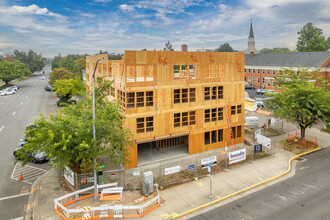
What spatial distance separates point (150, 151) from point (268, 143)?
12.9 metres

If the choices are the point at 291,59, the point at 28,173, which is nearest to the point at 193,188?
the point at 28,173

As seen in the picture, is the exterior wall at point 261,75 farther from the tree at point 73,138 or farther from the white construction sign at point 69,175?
the white construction sign at point 69,175

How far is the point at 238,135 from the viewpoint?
27641 millimetres

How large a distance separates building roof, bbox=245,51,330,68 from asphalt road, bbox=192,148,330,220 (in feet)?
157

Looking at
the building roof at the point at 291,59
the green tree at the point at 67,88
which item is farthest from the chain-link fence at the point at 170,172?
the building roof at the point at 291,59

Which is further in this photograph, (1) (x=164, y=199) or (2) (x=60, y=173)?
(2) (x=60, y=173)

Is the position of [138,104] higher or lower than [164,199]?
higher

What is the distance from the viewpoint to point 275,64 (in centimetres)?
6838

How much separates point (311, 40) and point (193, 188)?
291 ft

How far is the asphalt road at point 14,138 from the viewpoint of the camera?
1695 cm

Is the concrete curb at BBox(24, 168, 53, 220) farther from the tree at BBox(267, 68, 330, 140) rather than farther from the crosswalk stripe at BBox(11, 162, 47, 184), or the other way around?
the tree at BBox(267, 68, 330, 140)

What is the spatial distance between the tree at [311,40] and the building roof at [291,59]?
922 inches

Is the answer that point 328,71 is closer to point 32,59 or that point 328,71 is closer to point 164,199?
point 164,199

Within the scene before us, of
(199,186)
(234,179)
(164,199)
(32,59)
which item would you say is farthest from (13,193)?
(32,59)
